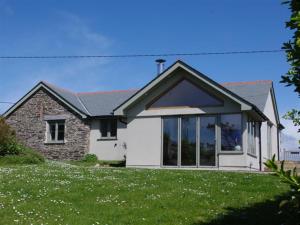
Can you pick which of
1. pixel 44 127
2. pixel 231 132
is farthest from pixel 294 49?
pixel 44 127

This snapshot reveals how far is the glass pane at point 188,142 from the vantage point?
85.6 feet

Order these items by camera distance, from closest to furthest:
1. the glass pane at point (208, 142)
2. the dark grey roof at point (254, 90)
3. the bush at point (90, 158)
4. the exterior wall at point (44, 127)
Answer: the glass pane at point (208, 142) < the dark grey roof at point (254, 90) < the bush at point (90, 158) < the exterior wall at point (44, 127)

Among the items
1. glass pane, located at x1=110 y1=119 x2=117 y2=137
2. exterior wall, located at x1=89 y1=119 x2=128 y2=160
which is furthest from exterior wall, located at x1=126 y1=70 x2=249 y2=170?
glass pane, located at x1=110 y1=119 x2=117 y2=137

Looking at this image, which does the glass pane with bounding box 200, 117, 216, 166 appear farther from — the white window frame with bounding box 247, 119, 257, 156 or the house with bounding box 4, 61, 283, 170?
the white window frame with bounding box 247, 119, 257, 156

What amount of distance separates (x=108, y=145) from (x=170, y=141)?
8.82 m

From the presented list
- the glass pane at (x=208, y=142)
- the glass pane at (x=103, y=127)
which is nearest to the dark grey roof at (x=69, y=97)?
the glass pane at (x=103, y=127)

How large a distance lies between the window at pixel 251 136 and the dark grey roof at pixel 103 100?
1091cm

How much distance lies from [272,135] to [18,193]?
24.6 m

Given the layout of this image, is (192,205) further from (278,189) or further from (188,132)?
(188,132)

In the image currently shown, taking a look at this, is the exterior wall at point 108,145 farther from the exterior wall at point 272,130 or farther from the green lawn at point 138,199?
the green lawn at point 138,199

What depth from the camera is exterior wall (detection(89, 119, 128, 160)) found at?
112ft

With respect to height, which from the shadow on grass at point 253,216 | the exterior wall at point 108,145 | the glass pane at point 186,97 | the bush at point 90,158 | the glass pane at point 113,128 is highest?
the glass pane at point 186,97

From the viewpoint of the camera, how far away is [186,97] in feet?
88.0

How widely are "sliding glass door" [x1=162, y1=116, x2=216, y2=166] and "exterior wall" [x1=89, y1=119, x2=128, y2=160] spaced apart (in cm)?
756
